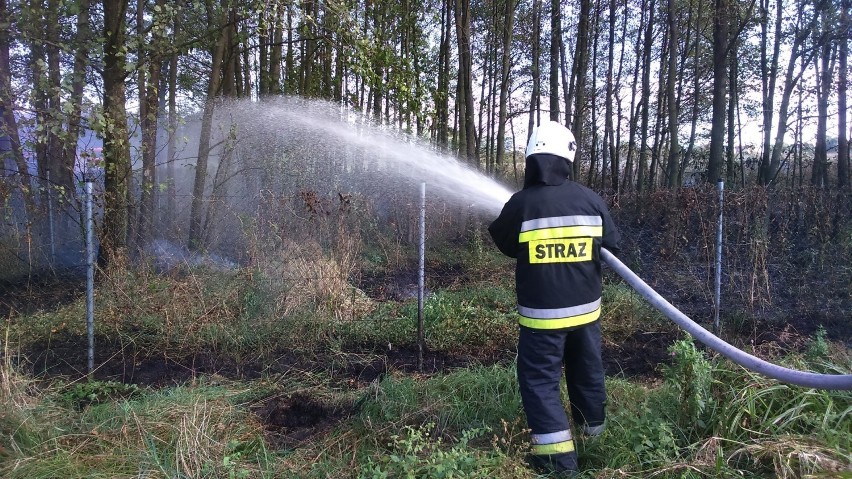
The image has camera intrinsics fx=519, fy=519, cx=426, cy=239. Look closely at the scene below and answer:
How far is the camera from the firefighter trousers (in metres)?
2.73

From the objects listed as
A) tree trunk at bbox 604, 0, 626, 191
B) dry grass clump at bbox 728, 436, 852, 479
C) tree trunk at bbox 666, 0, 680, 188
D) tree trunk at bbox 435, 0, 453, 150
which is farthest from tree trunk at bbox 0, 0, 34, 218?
tree trunk at bbox 604, 0, 626, 191

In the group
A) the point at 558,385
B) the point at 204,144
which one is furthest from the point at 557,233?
the point at 204,144

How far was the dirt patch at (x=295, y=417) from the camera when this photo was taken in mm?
3295

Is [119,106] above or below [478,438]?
above

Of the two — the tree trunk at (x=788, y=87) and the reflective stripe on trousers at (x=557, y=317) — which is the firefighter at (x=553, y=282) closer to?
the reflective stripe on trousers at (x=557, y=317)

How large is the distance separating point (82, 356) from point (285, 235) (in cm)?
218

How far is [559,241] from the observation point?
9.39ft

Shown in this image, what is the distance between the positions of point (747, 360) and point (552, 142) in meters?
1.45

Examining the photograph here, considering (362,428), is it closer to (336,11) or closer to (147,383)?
(147,383)

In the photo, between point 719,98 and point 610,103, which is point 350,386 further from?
point 610,103

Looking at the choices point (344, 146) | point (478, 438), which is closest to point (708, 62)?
point (344, 146)

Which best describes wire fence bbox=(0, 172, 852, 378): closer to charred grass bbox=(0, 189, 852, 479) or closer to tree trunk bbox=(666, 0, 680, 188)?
charred grass bbox=(0, 189, 852, 479)

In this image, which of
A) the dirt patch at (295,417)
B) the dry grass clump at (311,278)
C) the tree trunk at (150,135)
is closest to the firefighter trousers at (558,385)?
the dirt patch at (295,417)

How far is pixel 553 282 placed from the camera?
112 inches
